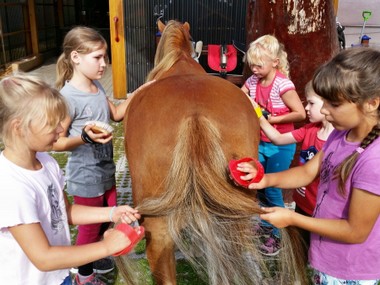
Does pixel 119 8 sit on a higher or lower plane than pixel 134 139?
higher

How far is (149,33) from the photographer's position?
23.4 ft

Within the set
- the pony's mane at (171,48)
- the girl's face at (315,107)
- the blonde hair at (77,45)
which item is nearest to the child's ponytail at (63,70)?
the blonde hair at (77,45)

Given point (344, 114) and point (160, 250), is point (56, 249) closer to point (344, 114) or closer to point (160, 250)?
point (160, 250)

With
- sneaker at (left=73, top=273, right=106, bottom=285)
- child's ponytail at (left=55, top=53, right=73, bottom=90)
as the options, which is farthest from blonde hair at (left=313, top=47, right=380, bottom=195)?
sneaker at (left=73, top=273, right=106, bottom=285)

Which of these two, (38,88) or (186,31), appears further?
(186,31)

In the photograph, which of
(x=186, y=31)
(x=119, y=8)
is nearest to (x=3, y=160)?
(x=186, y=31)

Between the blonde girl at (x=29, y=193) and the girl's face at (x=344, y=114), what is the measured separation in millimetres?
847

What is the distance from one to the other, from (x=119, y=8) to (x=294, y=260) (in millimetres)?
6207

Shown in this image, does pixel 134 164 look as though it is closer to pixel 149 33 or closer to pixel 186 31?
pixel 186 31

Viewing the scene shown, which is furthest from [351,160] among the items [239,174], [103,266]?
[103,266]

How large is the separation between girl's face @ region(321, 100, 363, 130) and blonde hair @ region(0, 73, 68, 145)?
0.96 meters

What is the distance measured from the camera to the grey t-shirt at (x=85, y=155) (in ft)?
6.97

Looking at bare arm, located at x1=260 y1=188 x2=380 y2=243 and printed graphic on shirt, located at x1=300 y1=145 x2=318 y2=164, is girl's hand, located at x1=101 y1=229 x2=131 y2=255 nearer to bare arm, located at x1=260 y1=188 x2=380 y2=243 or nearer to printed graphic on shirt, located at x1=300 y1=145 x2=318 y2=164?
bare arm, located at x1=260 y1=188 x2=380 y2=243

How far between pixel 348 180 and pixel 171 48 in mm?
1692
